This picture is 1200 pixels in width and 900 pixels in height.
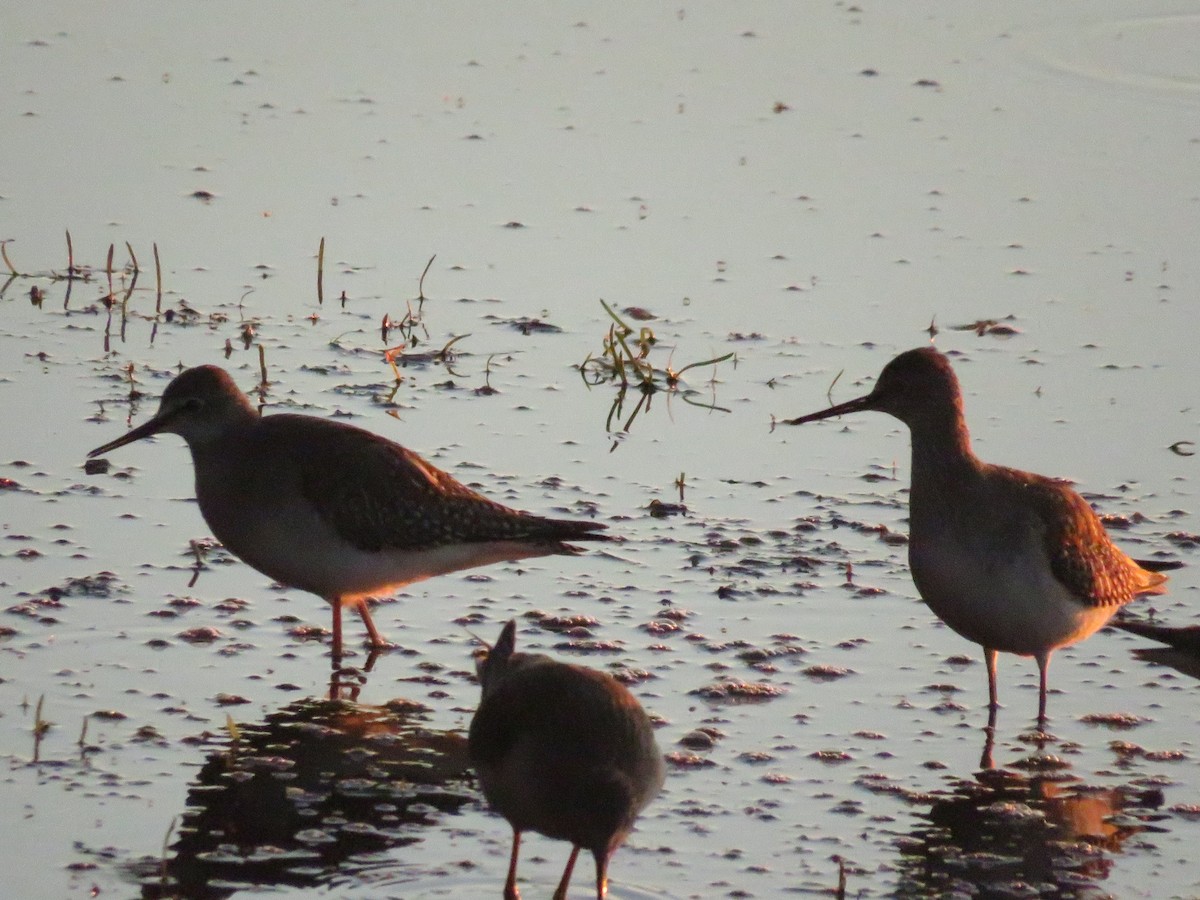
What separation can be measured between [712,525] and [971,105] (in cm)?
597

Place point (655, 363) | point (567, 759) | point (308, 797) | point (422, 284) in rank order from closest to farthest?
point (567, 759) < point (308, 797) < point (655, 363) < point (422, 284)

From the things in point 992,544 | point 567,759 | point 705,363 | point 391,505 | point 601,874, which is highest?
point 705,363

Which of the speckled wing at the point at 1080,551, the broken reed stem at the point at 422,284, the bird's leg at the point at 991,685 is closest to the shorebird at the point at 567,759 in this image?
the bird's leg at the point at 991,685

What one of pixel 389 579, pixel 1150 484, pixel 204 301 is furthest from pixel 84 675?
pixel 1150 484

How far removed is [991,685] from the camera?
738 cm

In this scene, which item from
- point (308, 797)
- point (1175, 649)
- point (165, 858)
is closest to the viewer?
point (165, 858)

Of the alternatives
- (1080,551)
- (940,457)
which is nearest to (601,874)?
(940,457)

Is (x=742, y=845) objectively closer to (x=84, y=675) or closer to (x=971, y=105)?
(x=84, y=675)

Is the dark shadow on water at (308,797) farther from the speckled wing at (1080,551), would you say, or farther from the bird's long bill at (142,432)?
the speckled wing at (1080,551)

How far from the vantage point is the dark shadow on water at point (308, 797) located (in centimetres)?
586

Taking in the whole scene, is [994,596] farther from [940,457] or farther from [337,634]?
[337,634]

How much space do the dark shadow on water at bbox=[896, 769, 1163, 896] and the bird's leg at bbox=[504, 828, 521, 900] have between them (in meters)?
1.09

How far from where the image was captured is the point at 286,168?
12.0m

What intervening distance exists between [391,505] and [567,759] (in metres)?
2.48
